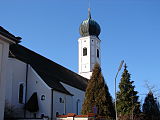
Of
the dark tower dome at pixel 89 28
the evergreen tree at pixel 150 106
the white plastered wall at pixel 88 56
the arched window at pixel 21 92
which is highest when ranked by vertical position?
the dark tower dome at pixel 89 28

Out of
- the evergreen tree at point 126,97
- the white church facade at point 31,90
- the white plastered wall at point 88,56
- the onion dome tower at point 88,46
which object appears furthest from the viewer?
the onion dome tower at point 88,46

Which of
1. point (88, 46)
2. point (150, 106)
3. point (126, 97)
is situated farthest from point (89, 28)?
point (126, 97)

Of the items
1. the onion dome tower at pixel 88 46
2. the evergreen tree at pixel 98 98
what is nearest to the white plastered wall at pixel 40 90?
the evergreen tree at pixel 98 98

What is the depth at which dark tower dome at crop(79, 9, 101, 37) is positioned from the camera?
51.9m

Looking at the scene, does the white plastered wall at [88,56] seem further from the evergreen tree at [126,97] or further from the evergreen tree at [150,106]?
the evergreen tree at [126,97]

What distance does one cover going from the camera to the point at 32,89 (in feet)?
91.2

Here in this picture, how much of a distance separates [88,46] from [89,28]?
3781mm

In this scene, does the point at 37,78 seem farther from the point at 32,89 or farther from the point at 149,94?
Result: the point at 149,94

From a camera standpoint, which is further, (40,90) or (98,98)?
(40,90)

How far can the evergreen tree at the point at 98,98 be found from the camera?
2347cm

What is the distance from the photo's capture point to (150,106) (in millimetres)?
35219

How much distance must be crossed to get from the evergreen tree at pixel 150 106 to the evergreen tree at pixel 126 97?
6.03m

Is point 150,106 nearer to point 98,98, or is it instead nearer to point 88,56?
point 98,98

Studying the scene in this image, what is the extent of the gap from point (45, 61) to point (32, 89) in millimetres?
8258
